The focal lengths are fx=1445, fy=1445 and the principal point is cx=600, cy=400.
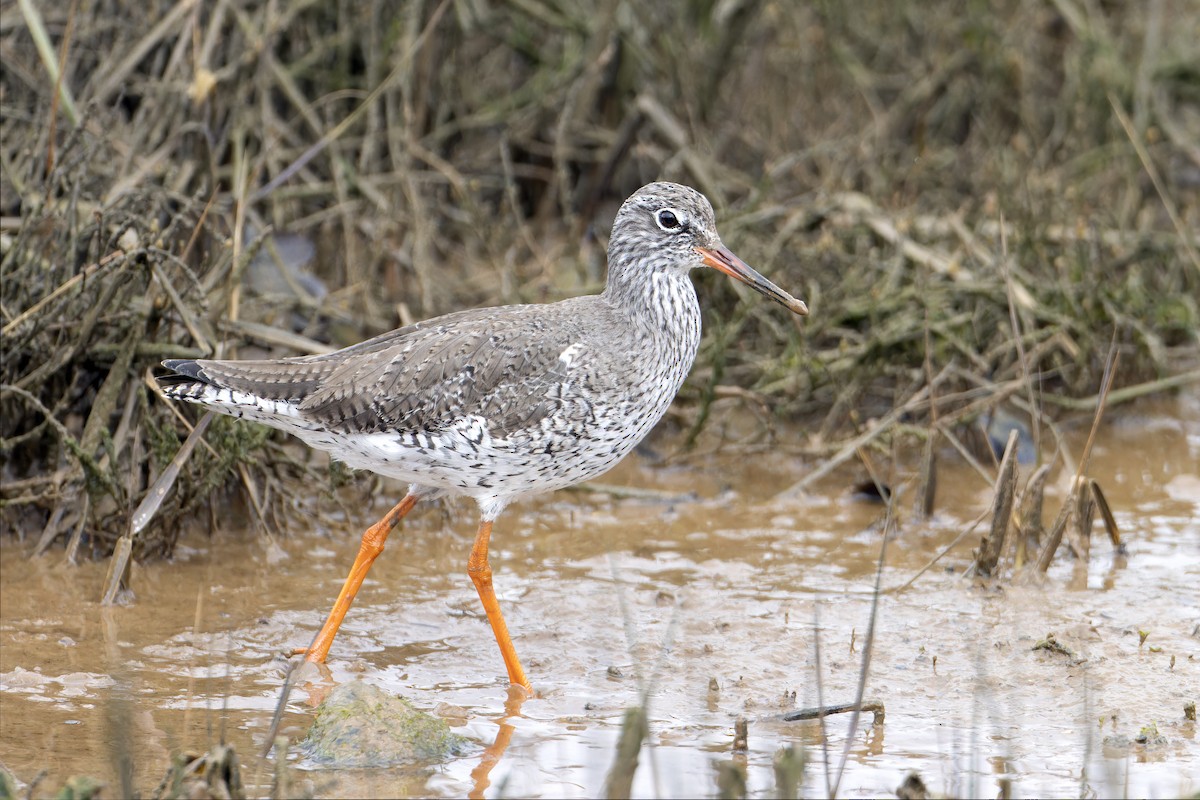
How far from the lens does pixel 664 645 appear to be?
525cm

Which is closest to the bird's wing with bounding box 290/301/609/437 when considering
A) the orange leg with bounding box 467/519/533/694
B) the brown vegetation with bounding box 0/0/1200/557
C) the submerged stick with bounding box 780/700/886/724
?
the orange leg with bounding box 467/519/533/694

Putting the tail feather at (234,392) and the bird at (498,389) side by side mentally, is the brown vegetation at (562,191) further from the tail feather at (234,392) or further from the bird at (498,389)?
the bird at (498,389)

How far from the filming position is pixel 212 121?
8.37m

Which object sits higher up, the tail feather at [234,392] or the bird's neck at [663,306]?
the bird's neck at [663,306]

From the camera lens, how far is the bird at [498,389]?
5598 mm

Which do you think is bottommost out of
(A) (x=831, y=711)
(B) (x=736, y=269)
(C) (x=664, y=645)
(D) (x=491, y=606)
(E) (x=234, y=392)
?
(A) (x=831, y=711)

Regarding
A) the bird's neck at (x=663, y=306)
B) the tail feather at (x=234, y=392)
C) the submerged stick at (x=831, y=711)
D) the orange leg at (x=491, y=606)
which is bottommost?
the submerged stick at (x=831, y=711)

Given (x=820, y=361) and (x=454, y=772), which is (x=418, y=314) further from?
(x=454, y=772)

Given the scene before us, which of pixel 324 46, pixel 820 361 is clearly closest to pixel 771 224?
pixel 820 361

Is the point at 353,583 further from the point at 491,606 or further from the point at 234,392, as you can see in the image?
the point at 234,392

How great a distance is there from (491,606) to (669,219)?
177cm

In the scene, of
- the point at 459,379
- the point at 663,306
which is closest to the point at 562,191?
the point at 663,306

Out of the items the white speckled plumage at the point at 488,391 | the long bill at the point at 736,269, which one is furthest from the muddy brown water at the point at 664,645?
the long bill at the point at 736,269

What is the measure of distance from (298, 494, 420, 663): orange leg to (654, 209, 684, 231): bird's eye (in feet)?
5.12
